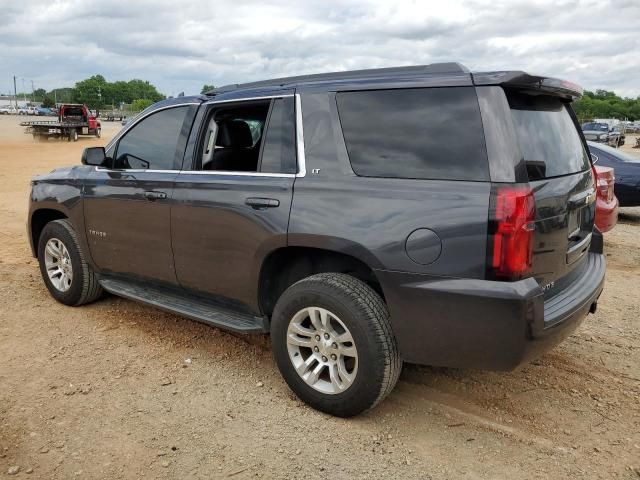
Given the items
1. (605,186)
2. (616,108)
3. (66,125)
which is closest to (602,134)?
(66,125)

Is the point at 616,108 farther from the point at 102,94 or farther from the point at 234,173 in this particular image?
the point at 234,173

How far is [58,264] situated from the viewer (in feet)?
16.7

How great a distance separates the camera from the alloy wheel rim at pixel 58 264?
16.3 feet

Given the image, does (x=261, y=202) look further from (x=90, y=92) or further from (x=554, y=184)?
(x=90, y=92)

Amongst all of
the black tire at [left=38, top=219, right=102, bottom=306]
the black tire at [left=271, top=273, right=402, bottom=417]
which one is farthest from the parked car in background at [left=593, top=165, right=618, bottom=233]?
the black tire at [left=38, top=219, right=102, bottom=306]

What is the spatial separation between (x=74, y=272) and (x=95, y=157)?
3.43ft

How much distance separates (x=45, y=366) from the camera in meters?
3.86

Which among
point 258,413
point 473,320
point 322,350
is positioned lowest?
point 258,413

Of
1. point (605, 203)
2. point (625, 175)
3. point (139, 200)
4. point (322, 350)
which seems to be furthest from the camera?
point (625, 175)

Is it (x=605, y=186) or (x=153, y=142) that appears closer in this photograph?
(x=153, y=142)

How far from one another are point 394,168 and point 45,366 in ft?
8.93

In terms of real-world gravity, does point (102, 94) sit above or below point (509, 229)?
above

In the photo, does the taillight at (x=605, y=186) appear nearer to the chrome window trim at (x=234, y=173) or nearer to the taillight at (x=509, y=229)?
the taillight at (x=509, y=229)

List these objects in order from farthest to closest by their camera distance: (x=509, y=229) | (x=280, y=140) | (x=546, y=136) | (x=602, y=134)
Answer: (x=602, y=134)
(x=280, y=140)
(x=546, y=136)
(x=509, y=229)
